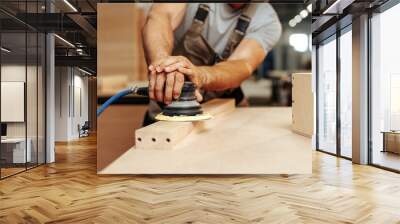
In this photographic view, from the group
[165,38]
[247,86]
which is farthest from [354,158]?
[165,38]

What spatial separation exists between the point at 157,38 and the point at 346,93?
375cm

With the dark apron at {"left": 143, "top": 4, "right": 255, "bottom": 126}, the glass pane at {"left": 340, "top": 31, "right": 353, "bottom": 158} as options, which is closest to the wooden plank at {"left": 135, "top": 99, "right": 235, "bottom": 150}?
the dark apron at {"left": 143, "top": 4, "right": 255, "bottom": 126}

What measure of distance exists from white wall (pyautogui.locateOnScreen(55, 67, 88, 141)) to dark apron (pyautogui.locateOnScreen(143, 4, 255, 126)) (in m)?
7.21

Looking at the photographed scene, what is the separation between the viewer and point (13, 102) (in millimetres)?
5367

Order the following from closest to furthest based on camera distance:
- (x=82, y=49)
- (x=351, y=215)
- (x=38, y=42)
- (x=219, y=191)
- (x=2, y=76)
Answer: (x=351, y=215) < (x=219, y=191) < (x=2, y=76) < (x=38, y=42) < (x=82, y=49)

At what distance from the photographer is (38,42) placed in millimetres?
6062

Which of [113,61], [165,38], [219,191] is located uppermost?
[165,38]

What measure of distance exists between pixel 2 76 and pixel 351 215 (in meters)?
4.46

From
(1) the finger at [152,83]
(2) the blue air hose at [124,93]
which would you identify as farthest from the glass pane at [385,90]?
(2) the blue air hose at [124,93]

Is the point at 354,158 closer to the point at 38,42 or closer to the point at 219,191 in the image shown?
the point at 219,191

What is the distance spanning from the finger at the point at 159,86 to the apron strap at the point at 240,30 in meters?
0.87

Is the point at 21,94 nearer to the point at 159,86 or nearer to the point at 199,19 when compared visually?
the point at 159,86

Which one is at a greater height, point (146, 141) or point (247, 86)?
point (247, 86)

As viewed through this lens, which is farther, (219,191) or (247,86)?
(247,86)
